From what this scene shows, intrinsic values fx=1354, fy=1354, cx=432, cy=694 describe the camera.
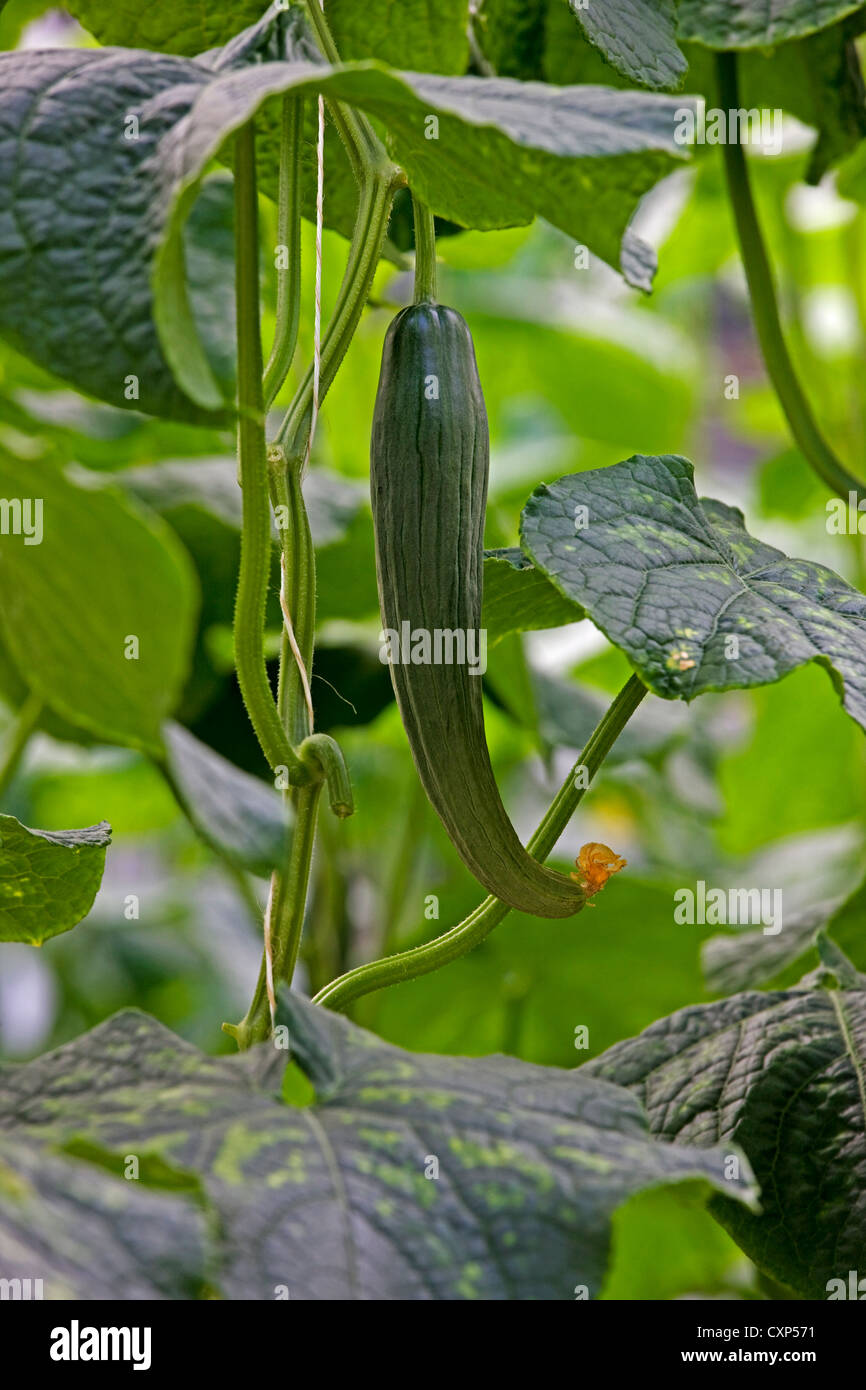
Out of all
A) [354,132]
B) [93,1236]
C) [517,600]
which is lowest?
[93,1236]

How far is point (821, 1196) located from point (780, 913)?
1.30 ft

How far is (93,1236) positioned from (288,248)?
27cm

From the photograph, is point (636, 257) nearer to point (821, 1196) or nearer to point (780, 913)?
point (821, 1196)

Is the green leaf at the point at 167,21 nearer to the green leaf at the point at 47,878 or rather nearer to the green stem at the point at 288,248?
the green stem at the point at 288,248

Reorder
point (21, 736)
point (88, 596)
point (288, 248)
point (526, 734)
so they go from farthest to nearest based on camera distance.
Result: point (526, 734)
point (21, 736)
point (88, 596)
point (288, 248)

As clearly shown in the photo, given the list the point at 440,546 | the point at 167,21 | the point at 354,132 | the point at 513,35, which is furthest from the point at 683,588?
the point at 513,35

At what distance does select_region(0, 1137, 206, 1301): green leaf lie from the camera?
0.28 m

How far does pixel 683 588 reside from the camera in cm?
41

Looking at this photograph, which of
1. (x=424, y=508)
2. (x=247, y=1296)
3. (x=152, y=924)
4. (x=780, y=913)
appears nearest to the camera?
(x=247, y=1296)

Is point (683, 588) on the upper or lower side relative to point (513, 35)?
lower

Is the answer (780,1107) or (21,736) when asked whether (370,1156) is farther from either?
(21,736)

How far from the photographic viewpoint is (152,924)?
4.38ft

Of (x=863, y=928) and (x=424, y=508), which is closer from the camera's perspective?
(x=424, y=508)
